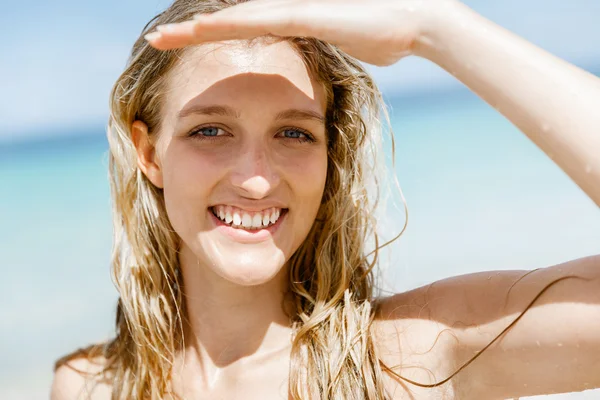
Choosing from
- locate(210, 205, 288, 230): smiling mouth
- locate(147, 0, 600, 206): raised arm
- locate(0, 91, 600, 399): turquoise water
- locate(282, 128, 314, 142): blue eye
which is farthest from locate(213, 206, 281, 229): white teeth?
locate(0, 91, 600, 399): turquoise water

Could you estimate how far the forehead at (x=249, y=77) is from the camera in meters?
2.16

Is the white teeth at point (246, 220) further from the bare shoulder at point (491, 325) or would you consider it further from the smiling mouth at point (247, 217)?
the bare shoulder at point (491, 325)

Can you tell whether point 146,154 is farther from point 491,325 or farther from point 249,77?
point 491,325

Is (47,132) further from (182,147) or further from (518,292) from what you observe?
(518,292)

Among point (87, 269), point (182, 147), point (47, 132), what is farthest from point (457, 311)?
point (47, 132)

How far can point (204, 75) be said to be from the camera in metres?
2.22

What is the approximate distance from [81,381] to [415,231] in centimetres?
359

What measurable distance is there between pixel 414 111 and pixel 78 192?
142 inches

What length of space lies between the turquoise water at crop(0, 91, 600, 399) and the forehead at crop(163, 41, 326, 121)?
2.18 meters

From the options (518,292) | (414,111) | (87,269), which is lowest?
(518,292)

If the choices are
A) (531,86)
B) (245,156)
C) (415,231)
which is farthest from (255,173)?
(415,231)

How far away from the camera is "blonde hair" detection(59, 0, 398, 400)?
230 centimetres

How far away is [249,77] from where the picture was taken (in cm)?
217

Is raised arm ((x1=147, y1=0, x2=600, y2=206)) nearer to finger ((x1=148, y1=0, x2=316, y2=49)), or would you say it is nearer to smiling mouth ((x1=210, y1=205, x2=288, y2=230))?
finger ((x1=148, y1=0, x2=316, y2=49))
